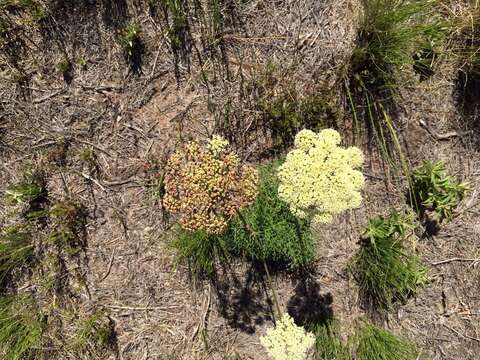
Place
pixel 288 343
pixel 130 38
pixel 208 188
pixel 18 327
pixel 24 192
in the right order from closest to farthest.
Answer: pixel 208 188, pixel 288 343, pixel 130 38, pixel 24 192, pixel 18 327

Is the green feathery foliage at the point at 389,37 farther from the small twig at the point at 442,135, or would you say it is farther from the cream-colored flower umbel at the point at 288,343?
the cream-colored flower umbel at the point at 288,343

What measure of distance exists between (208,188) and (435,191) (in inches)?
99.1

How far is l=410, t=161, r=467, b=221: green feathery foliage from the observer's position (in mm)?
4289

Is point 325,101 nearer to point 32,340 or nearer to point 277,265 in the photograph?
point 277,265

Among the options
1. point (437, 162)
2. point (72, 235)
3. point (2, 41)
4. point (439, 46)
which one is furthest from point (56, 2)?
point (437, 162)

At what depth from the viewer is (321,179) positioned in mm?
3174

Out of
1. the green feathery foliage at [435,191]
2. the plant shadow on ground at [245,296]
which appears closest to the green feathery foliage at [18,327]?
the plant shadow on ground at [245,296]

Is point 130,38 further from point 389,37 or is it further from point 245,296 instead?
point 245,296

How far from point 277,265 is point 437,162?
2052 millimetres

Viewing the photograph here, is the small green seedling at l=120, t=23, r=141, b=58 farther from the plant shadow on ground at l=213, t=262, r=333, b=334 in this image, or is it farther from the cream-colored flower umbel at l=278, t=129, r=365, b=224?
the plant shadow on ground at l=213, t=262, r=333, b=334

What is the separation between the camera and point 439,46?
427cm

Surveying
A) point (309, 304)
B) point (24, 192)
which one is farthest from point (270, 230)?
point (24, 192)

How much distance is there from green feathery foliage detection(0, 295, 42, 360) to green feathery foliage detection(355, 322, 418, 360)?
11.7 ft

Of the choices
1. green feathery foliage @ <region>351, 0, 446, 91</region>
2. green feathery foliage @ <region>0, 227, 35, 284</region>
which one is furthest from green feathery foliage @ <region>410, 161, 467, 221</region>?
green feathery foliage @ <region>0, 227, 35, 284</region>
